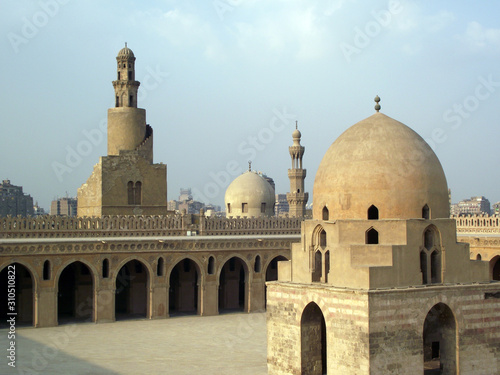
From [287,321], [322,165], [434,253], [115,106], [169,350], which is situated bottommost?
[169,350]

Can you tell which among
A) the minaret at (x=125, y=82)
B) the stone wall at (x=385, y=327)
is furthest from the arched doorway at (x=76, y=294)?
the stone wall at (x=385, y=327)

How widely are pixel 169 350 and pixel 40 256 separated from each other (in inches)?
263

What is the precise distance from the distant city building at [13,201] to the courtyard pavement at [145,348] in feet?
200

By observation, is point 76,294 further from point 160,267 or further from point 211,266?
point 211,266

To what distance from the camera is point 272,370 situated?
17047 mm

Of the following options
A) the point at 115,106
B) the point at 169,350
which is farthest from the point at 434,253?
the point at 115,106

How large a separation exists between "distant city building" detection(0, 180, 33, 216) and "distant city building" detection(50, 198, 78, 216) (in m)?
11.8

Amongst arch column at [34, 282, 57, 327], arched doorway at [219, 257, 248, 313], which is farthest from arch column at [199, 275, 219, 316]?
arch column at [34, 282, 57, 327]

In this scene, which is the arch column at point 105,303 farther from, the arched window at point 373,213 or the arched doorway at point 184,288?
the arched window at point 373,213

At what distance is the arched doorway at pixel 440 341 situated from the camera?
623 inches

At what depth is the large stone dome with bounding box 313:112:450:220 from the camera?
16.0 m

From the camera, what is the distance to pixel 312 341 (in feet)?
54.4

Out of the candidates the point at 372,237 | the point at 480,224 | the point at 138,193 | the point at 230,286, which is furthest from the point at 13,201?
the point at 372,237

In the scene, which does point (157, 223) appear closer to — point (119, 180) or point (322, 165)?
point (119, 180)
